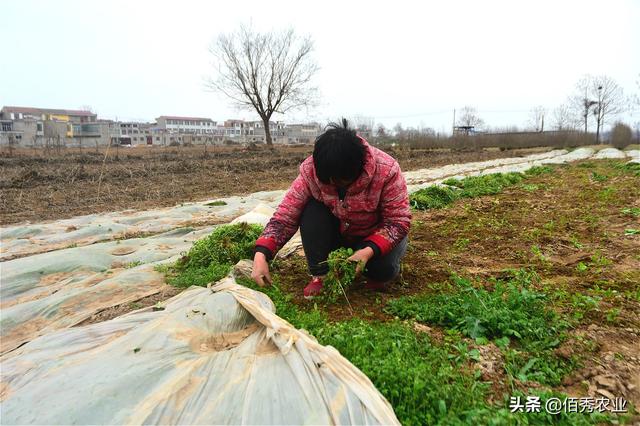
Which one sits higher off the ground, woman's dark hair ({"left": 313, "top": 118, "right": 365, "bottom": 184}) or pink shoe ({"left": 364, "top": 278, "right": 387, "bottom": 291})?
woman's dark hair ({"left": 313, "top": 118, "right": 365, "bottom": 184})

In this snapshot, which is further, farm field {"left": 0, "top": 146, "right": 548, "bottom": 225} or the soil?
farm field {"left": 0, "top": 146, "right": 548, "bottom": 225}

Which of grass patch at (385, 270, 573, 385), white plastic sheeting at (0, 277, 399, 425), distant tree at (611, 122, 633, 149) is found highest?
distant tree at (611, 122, 633, 149)

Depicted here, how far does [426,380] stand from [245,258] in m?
2.15

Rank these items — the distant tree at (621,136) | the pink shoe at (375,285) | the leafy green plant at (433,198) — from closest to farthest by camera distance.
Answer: the pink shoe at (375,285) → the leafy green plant at (433,198) → the distant tree at (621,136)

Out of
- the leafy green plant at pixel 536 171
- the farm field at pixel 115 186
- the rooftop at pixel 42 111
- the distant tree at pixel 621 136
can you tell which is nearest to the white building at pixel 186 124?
the rooftop at pixel 42 111

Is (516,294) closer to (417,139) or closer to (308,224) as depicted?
(308,224)

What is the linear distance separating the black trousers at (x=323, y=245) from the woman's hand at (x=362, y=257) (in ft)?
0.62

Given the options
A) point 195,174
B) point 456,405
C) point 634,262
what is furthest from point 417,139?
point 456,405

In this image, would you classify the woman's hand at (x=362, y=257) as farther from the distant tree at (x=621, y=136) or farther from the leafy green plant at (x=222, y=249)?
the distant tree at (x=621, y=136)

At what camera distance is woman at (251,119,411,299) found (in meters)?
2.24

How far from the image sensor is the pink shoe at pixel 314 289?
2.64 meters

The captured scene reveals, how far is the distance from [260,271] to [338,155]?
0.85 metres

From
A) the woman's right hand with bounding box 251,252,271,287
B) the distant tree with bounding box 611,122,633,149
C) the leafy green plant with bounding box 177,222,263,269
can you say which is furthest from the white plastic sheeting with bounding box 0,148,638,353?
the distant tree with bounding box 611,122,633,149

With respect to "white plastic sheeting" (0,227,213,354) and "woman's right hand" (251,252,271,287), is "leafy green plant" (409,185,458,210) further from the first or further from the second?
"woman's right hand" (251,252,271,287)
